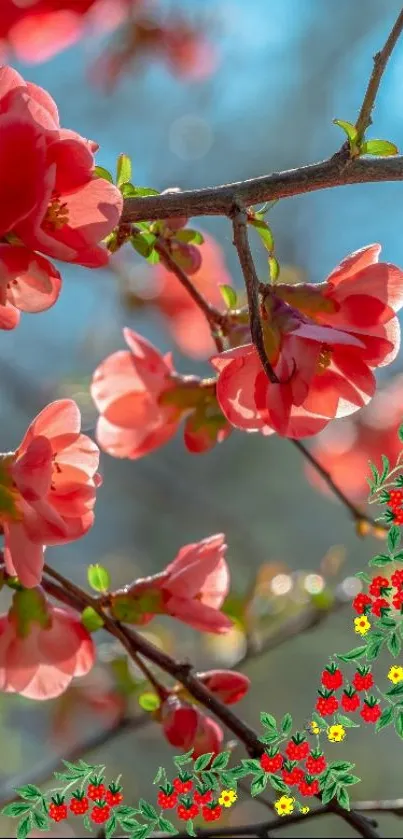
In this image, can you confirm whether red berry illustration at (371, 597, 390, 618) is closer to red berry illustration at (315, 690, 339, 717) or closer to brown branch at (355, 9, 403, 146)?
red berry illustration at (315, 690, 339, 717)

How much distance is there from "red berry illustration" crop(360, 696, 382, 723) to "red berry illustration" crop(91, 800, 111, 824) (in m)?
0.10

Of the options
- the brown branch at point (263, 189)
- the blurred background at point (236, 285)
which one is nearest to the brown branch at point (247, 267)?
the brown branch at point (263, 189)

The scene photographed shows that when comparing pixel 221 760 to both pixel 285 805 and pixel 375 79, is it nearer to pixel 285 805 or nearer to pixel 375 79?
pixel 285 805

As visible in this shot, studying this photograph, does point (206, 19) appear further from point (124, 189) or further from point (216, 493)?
point (124, 189)

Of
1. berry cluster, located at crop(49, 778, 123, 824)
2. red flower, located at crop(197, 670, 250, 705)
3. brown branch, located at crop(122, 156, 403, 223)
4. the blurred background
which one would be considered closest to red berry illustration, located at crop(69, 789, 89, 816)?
berry cluster, located at crop(49, 778, 123, 824)

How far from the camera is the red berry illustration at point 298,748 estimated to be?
1.10 feet

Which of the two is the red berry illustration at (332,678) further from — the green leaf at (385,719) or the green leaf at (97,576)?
the green leaf at (97,576)

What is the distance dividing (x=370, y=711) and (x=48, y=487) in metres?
0.13

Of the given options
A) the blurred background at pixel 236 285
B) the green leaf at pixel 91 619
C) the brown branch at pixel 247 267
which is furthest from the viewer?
the blurred background at pixel 236 285

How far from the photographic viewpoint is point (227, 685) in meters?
0.44

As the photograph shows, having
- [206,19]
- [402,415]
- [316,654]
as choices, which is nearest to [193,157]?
[206,19]

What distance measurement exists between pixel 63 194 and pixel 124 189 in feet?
0.17

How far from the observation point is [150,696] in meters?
0.45

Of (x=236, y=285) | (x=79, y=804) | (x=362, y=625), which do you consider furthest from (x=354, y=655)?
(x=236, y=285)
